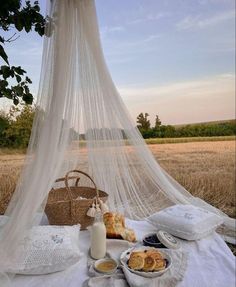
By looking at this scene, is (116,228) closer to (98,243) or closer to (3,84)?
(98,243)

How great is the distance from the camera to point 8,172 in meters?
2.62

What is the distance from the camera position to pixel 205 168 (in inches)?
123

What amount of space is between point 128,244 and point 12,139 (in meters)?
1.34

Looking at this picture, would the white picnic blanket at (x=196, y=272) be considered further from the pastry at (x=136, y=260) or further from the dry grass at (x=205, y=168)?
the dry grass at (x=205, y=168)

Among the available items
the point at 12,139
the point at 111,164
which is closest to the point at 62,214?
the point at 111,164

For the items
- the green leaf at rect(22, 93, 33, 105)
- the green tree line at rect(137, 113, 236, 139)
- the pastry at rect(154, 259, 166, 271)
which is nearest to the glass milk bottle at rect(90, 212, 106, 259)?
the pastry at rect(154, 259, 166, 271)

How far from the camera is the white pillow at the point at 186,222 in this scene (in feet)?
5.47

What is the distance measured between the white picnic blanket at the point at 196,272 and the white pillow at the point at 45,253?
3cm

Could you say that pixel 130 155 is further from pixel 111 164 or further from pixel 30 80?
pixel 30 80

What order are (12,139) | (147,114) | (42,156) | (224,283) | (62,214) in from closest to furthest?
(224,283), (42,156), (62,214), (12,139), (147,114)

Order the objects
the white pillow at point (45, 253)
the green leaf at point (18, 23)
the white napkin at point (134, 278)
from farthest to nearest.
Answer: the green leaf at point (18, 23)
the white pillow at point (45, 253)
the white napkin at point (134, 278)

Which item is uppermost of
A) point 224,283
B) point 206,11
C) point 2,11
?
point 206,11

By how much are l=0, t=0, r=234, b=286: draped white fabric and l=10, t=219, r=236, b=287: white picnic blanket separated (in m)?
0.18

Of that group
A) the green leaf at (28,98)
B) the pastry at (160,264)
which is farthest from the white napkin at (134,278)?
the green leaf at (28,98)
